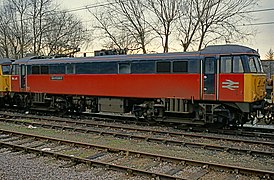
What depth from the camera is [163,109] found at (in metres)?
15.3

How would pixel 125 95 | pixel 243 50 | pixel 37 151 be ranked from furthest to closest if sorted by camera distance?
1. pixel 125 95
2. pixel 243 50
3. pixel 37 151

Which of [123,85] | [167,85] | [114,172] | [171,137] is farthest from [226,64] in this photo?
[114,172]

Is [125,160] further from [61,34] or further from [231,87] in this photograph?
[61,34]

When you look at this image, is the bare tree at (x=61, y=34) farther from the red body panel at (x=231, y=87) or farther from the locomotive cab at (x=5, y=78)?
the red body panel at (x=231, y=87)

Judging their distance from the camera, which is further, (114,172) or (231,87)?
(231,87)

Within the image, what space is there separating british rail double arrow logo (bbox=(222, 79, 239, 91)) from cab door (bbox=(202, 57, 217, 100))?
397 millimetres

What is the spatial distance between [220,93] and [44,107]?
11.6 meters

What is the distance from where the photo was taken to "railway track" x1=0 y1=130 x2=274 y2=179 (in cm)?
802

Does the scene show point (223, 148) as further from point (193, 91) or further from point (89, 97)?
point (89, 97)

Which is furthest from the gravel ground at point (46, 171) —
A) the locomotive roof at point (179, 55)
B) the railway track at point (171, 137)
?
the locomotive roof at point (179, 55)

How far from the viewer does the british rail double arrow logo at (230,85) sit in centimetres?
1306

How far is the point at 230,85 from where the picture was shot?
13195 millimetres

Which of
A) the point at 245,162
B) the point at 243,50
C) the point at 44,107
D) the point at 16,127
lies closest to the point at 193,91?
the point at 243,50

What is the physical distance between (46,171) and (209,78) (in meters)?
7.82
